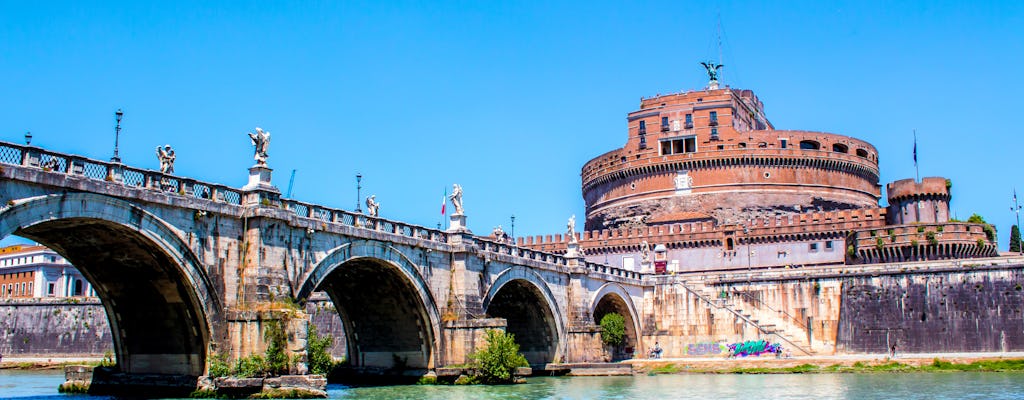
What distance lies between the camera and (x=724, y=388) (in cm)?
3944

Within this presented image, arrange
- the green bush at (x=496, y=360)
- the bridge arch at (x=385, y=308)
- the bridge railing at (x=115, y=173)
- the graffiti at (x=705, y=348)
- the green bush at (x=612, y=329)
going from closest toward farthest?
1. the bridge railing at (x=115, y=173)
2. the bridge arch at (x=385, y=308)
3. the green bush at (x=496, y=360)
4. the green bush at (x=612, y=329)
5. the graffiti at (x=705, y=348)

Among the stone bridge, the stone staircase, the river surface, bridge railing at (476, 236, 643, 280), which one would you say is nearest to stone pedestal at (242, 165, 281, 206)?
the stone bridge

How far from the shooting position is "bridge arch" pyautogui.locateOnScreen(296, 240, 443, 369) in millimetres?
38688

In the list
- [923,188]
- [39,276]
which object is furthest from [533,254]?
[39,276]

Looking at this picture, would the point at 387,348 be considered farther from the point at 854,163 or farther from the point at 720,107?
the point at 854,163

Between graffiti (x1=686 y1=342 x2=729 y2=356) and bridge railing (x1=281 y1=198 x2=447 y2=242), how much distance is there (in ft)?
76.9

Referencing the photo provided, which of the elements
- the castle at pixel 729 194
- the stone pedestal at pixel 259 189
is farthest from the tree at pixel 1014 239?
the stone pedestal at pixel 259 189

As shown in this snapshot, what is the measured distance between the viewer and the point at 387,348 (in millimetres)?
42594

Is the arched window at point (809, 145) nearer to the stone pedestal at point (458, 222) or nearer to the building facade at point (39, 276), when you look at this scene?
the stone pedestal at point (458, 222)

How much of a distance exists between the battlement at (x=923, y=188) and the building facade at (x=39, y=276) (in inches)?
2769

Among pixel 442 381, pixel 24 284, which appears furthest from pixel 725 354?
pixel 24 284

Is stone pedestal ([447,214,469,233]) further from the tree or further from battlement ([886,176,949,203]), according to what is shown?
the tree

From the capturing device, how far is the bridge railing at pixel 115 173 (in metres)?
25.0

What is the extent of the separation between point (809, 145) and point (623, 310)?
30709mm
